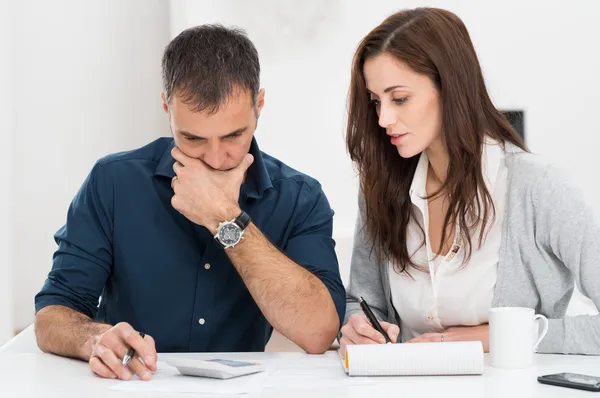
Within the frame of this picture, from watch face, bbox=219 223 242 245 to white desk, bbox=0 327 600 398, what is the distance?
15.1 inches

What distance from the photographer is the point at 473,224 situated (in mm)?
1816

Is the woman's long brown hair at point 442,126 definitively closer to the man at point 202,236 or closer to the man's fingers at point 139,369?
the man at point 202,236

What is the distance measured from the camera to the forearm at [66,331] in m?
1.60

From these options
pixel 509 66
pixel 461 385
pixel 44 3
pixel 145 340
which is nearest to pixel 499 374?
pixel 461 385

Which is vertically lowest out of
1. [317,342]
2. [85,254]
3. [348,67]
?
[317,342]

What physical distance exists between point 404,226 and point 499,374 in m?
0.57

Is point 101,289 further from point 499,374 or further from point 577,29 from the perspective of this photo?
point 577,29

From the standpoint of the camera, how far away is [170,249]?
6.22 feet

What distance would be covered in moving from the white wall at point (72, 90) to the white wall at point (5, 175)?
1.15 ft

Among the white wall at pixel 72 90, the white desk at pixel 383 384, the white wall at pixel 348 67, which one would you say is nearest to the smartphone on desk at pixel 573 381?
the white desk at pixel 383 384

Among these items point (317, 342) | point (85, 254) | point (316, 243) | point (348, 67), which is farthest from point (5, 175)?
point (317, 342)

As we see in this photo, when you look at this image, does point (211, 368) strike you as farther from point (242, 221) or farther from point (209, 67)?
point (209, 67)

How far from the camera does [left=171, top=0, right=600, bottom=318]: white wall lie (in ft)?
12.3

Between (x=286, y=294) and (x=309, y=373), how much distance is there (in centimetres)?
26
